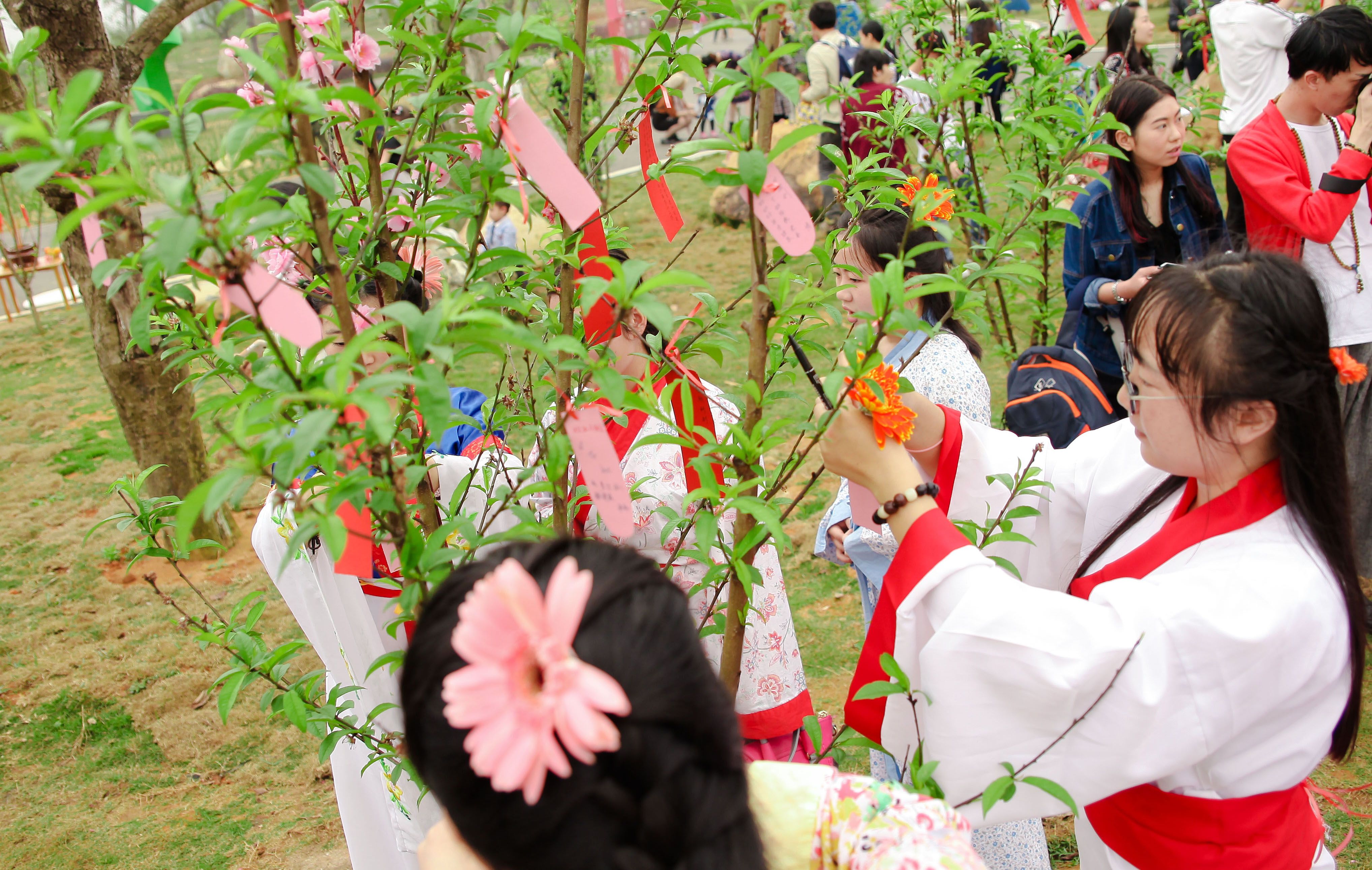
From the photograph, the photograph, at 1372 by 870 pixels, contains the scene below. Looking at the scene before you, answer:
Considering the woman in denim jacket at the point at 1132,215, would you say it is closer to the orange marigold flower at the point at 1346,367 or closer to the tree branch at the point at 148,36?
the orange marigold flower at the point at 1346,367

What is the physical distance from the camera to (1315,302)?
4.11ft

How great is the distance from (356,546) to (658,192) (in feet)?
2.24

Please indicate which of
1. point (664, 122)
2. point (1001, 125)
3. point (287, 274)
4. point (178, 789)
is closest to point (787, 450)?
point (1001, 125)

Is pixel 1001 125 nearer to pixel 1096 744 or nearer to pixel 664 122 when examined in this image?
pixel 1096 744

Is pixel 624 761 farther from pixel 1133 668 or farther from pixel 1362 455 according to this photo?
pixel 1362 455

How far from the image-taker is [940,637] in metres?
1.22

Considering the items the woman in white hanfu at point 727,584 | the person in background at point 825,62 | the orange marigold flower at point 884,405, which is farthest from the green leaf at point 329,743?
the person in background at point 825,62

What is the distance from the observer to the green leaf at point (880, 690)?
1.18m

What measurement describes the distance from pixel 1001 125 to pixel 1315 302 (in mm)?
2126

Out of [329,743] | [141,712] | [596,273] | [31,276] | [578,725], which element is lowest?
[141,712]

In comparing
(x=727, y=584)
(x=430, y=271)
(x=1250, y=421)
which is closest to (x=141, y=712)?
(x=430, y=271)

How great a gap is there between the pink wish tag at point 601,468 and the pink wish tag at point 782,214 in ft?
1.04

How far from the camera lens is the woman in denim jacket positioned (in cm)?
287

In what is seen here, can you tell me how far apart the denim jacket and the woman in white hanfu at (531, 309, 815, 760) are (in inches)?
Answer: 64.8
